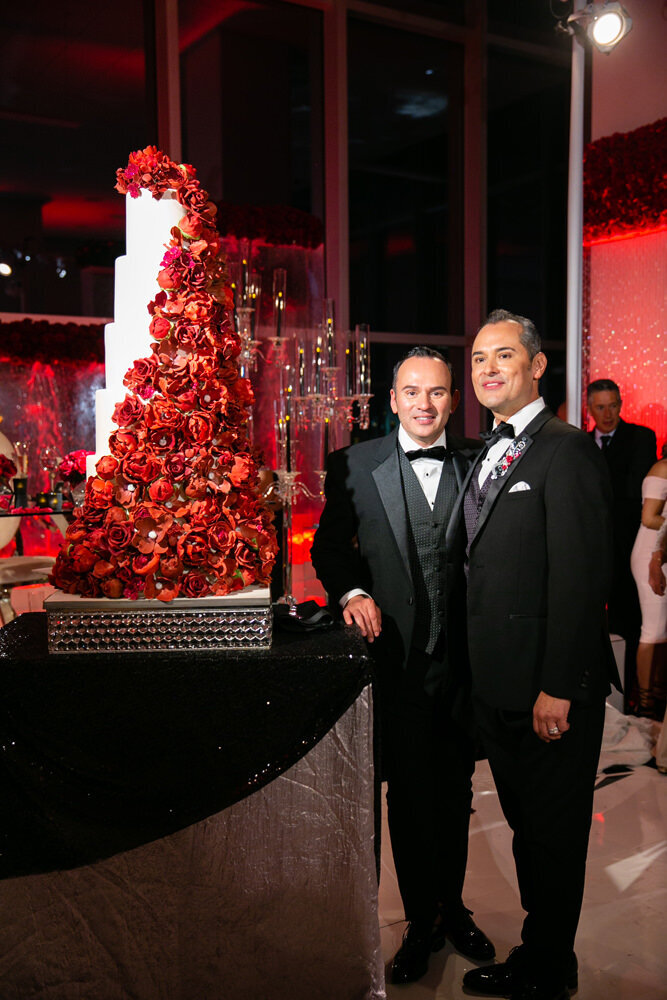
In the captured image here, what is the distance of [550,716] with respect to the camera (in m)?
2.08

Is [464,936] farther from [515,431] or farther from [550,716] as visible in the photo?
[515,431]

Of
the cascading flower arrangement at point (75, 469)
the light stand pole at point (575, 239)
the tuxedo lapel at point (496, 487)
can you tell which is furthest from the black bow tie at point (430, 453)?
the cascading flower arrangement at point (75, 469)

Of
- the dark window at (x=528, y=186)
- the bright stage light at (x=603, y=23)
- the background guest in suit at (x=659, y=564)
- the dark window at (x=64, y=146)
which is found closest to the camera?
the bright stage light at (x=603, y=23)

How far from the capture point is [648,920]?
2.61 meters

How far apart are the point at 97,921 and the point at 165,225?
1521 mm

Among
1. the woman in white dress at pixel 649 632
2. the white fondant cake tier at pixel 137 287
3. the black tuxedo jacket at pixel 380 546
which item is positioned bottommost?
the woman in white dress at pixel 649 632

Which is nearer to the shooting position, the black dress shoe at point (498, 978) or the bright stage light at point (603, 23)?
the black dress shoe at point (498, 978)

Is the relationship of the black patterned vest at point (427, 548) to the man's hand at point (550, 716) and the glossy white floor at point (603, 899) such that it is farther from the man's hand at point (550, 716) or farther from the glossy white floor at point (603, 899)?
the glossy white floor at point (603, 899)

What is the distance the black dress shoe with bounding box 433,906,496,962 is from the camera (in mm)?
2357

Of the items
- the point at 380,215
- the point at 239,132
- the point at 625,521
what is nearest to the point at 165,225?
the point at 625,521

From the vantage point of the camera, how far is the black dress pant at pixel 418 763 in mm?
2301

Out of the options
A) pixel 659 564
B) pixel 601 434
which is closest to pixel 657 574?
pixel 659 564

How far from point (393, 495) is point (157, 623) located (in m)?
0.76

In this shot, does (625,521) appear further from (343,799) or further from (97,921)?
(97,921)
